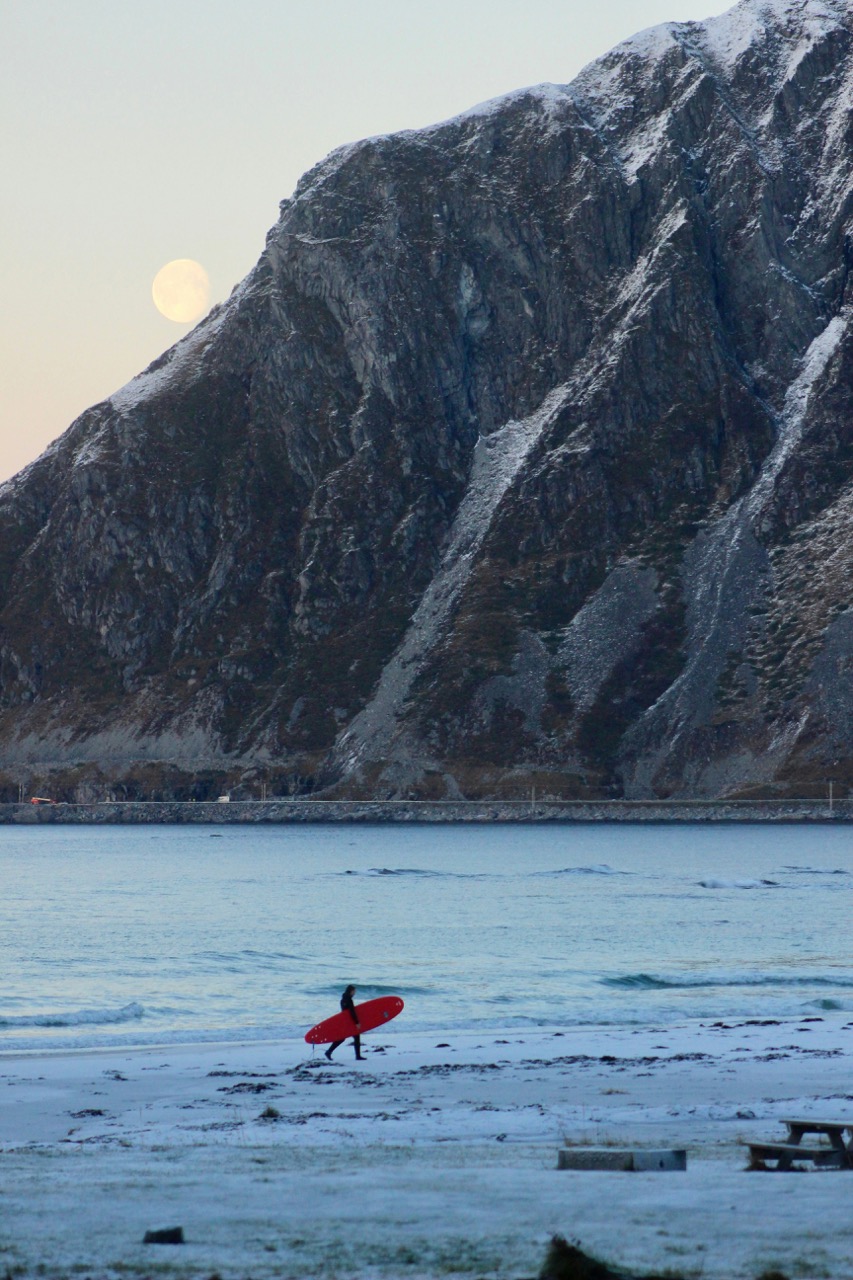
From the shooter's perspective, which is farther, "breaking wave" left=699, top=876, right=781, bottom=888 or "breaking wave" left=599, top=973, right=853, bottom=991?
"breaking wave" left=699, top=876, right=781, bottom=888

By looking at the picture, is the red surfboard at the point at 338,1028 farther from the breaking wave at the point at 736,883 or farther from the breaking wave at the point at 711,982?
the breaking wave at the point at 736,883

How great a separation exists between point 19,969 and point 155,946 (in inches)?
416

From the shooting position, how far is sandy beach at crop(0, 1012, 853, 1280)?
1333cm

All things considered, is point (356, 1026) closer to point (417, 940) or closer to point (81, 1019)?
point (81, 1019)

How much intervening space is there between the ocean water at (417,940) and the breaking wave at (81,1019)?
0.09 m

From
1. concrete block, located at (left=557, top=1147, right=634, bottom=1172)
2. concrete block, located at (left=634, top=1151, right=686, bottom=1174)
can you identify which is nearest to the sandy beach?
concrete block, located at (left=634, top=1151, right=686, bottom=1174)

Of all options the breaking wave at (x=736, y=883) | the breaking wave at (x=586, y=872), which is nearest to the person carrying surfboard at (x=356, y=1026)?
the breaking wave at (x=736, y=883)

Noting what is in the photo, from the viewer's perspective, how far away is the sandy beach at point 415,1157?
1333 cm

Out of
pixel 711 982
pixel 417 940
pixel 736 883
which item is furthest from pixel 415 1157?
pixel 736 883

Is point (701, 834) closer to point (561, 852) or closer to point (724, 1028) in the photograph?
point (561, 852)

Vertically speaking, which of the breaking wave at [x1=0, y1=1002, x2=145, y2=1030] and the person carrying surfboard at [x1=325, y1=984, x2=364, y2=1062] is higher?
the person carrying surfboard at [x1=325, y1=984, x2=364, y2=1062]

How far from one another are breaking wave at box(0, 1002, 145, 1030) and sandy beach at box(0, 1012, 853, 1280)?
5.89 metres

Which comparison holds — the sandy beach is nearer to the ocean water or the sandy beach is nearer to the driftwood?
the driftwood

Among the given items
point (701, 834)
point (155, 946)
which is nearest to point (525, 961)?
point (155, 946)
